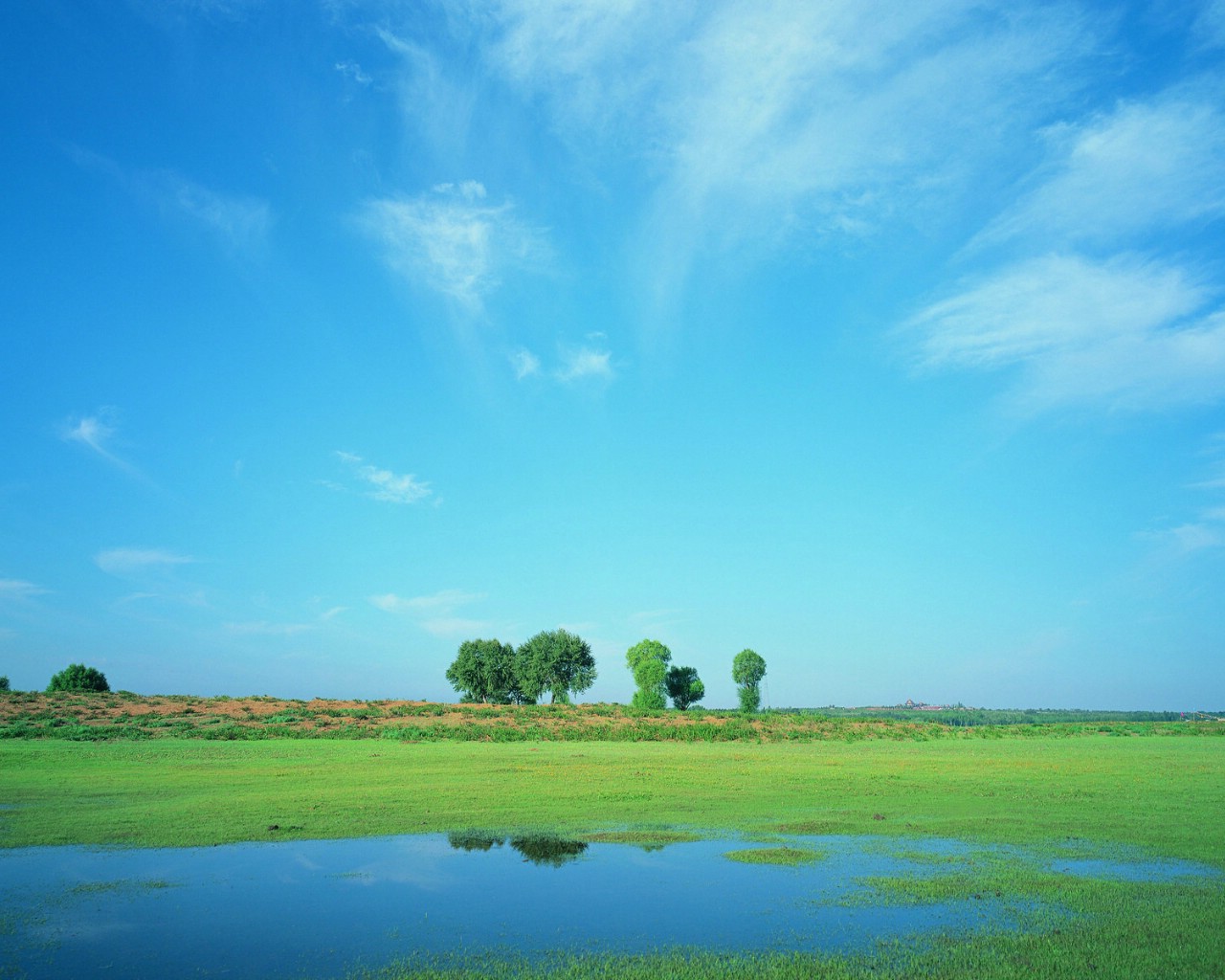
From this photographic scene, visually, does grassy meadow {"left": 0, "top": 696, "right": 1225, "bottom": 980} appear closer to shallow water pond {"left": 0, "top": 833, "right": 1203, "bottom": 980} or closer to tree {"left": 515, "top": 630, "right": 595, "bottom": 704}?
shallow water pond {"left": 0, "top": 833, "right": 1203, "bottom": 980}

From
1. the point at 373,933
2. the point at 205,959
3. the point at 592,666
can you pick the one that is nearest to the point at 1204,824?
the point at 373,933

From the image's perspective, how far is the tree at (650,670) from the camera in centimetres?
11169

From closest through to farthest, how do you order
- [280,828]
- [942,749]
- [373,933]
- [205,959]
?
[205,959]
[373,933]
[280,828]
[942,749]

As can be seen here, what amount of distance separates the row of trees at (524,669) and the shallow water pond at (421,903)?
8640 cm

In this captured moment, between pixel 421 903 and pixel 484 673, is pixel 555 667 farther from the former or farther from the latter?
pixel 421 903

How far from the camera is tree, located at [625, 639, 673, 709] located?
11169 cm

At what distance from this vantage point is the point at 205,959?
8.96 meters

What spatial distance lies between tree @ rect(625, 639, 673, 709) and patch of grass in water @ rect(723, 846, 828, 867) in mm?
96980

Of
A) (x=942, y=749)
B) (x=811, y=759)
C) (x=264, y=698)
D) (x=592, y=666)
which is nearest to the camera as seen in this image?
(x=811, y=759)

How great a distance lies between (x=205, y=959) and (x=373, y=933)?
6.35 ft

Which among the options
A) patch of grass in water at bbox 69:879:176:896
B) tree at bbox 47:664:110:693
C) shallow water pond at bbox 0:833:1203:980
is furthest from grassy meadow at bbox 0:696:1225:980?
tree at bbox 47:664:110:693

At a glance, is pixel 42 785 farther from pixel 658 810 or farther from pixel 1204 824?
pixel 1204 824

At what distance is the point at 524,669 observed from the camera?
10194 centimetres

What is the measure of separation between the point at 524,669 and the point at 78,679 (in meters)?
49.2
